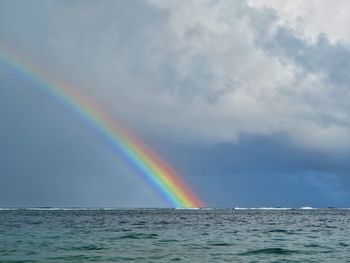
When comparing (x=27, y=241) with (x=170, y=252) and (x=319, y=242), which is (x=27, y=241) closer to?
(x=170, y=252)

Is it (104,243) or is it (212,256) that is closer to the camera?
(212,256)

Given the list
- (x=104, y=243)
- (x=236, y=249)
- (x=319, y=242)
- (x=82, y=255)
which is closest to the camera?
(x=82, y=255)

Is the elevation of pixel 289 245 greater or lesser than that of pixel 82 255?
greater

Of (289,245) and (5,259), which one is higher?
(289,245)

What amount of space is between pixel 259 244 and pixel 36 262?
20.8m

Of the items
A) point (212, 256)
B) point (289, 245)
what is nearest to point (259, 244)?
point (289, 245)

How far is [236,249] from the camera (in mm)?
40344

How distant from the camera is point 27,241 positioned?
151 feet

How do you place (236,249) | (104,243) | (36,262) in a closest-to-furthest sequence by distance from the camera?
(36,262)
(236,249)
(104,243)

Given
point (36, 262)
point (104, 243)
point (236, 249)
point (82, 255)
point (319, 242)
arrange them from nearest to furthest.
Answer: point (36, 262) → point (82, 255) → point (236, 249) → point (104, 243) → point (319, 242)

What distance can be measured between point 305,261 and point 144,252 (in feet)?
37.1

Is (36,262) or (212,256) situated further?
(212,256)

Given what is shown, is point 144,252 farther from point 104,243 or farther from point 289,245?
point 289,245

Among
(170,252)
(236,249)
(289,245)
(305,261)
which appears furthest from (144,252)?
(289,245)
